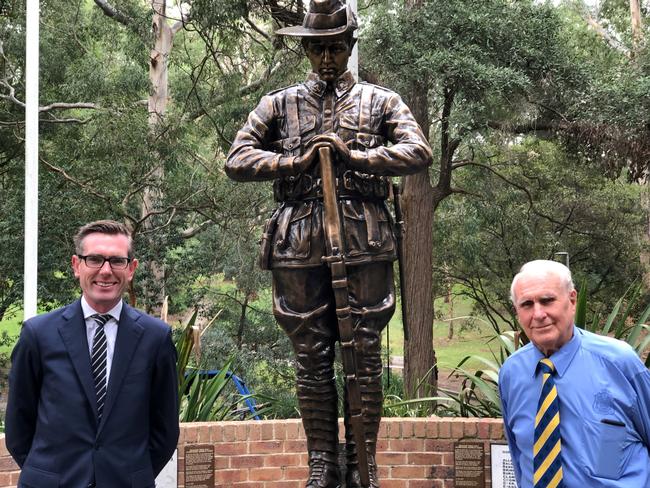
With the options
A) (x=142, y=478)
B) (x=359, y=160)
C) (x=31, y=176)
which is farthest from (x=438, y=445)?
(x=31, y=176)

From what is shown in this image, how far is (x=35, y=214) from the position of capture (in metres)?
8.15

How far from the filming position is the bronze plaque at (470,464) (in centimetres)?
561

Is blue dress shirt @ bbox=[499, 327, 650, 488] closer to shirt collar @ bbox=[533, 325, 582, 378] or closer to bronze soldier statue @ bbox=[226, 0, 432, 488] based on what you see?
shirt collar @ bbox=[533, 325, 582, 378]

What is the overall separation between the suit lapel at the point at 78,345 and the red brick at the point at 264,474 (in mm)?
3138

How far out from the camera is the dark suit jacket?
2830 millimetres

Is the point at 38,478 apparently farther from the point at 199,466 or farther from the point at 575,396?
the point at 199,466

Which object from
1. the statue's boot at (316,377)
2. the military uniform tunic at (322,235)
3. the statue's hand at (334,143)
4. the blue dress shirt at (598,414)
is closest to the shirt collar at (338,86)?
the military uniform tunic at (322,235)

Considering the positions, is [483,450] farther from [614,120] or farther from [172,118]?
[172,118]

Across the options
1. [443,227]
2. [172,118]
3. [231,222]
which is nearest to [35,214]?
[172,118]

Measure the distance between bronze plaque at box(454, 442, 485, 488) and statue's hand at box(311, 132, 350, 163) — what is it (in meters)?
2.47

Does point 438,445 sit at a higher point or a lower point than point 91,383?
lower

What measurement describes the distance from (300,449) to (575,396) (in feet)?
11.1

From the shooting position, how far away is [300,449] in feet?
19.3

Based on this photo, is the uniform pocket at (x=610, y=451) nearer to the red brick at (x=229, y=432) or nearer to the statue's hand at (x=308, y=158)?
the statue's hand at (x=308, y=158)
